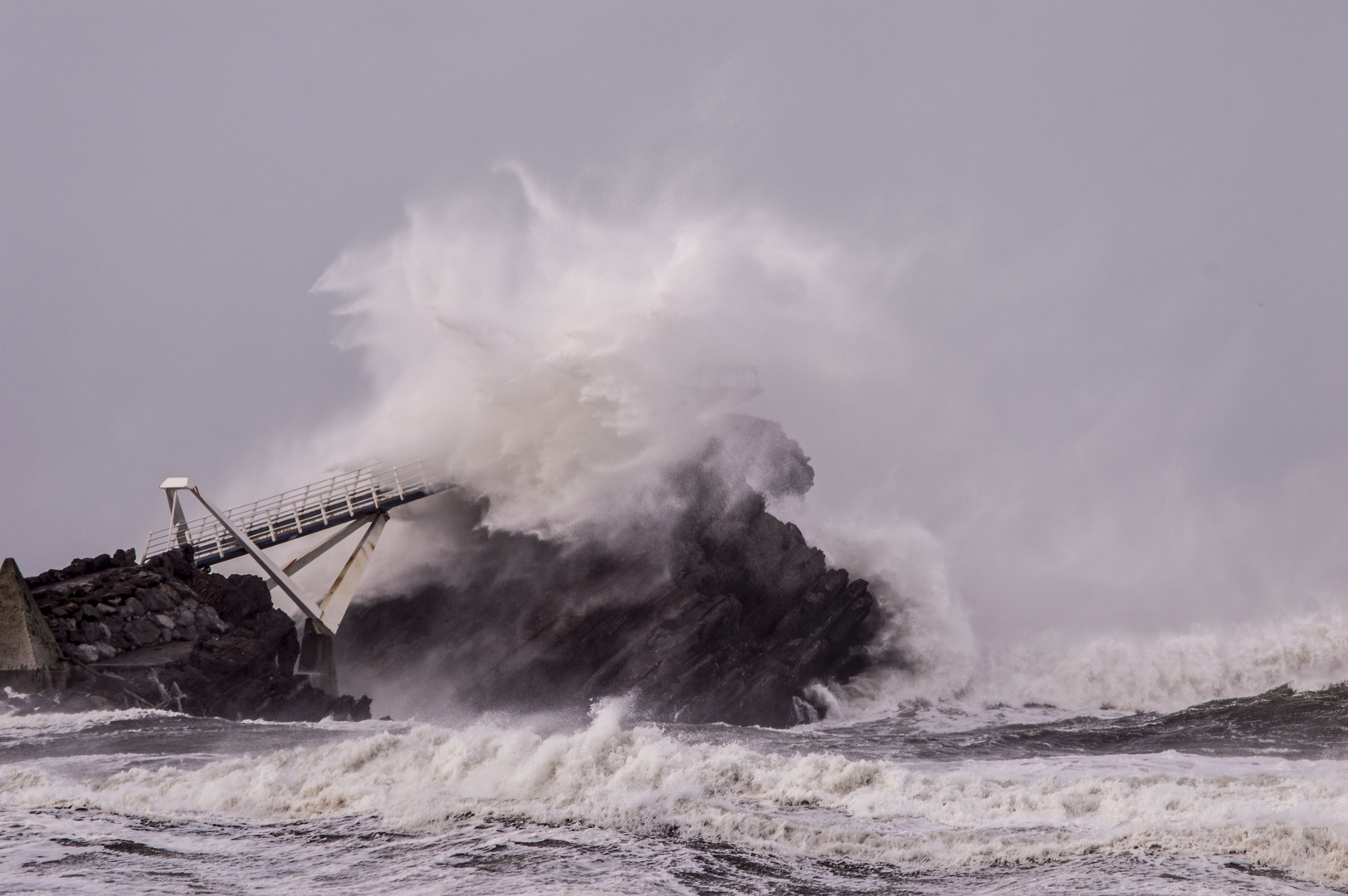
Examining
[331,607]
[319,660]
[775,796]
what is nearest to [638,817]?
[775,796]

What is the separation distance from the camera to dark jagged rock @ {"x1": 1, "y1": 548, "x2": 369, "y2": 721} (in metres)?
18.8

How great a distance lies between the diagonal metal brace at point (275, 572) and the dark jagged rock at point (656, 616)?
1264 millimetres

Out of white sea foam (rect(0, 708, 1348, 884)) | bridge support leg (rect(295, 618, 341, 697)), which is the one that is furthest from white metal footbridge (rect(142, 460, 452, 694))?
white sea foam (rect(0, 708, 1348, 884))

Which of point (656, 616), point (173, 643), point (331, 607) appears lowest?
point (173, 643)

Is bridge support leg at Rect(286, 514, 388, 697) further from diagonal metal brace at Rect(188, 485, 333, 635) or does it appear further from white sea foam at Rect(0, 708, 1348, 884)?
white sea foam at Rect(0, 708, 1348, 884)

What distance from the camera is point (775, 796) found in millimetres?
11766

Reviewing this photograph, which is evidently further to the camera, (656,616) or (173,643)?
(656,616)

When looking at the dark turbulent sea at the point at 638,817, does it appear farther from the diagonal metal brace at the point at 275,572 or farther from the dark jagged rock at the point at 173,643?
the diagonal metal brace at the point at 275,572

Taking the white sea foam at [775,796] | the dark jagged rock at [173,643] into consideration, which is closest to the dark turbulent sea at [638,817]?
the white sea foam at [775,796]

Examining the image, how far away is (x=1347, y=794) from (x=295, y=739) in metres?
13.3

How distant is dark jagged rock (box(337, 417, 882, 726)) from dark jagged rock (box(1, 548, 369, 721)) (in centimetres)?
250

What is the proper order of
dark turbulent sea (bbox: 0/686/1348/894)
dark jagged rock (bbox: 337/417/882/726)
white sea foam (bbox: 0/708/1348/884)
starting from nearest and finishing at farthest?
dark turbulent sea (bbox: 0/686/1348/894) → white sea foam (bbox: 0/708/1348/884) → dark jagged rock (bbox: 337/417/882/726)

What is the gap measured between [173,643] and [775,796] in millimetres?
13424

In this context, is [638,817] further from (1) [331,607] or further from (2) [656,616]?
(1) [331,607]
